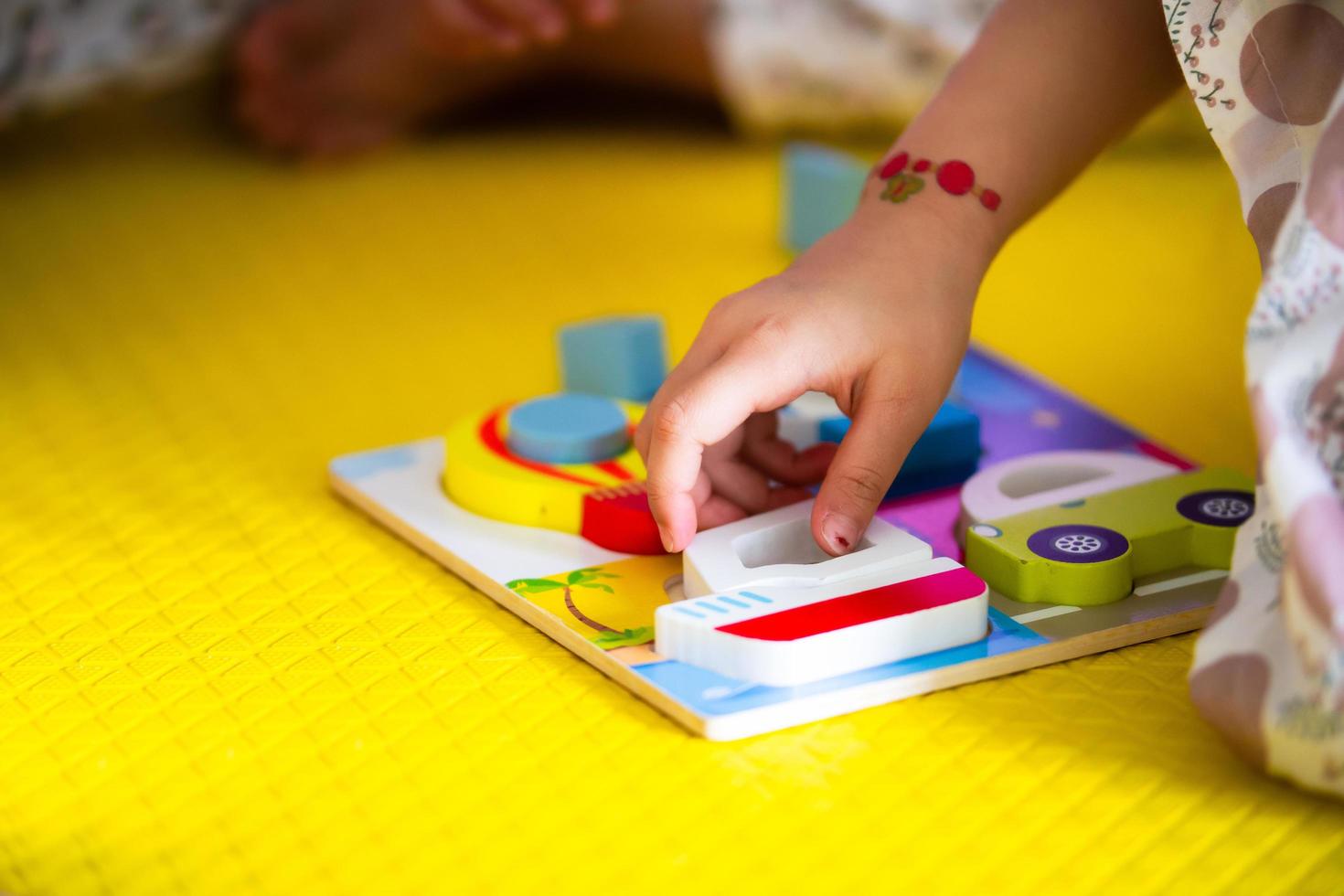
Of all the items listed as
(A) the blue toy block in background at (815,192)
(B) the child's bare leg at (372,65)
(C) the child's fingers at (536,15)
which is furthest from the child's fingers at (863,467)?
(B) the child's bare leg at (372,65)

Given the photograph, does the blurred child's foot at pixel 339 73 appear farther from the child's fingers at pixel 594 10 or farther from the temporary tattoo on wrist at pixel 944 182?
the temporary tattoo on wrist at pixel 944 182

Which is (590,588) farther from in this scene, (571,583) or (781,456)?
(781,456)

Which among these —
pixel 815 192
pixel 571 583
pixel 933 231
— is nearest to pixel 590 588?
pixel 571 583

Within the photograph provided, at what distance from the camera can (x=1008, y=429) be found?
78 cm

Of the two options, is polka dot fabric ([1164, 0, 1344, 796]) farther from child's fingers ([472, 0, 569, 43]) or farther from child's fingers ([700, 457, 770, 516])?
child's fingers ([472, 0, 569, 43])

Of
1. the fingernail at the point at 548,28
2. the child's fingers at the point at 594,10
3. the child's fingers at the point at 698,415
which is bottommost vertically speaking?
the child's fingers at the point at 698,415

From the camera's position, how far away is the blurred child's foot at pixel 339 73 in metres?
1.39

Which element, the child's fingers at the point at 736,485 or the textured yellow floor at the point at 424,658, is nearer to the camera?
the textured yellow floor at the point at 424,658

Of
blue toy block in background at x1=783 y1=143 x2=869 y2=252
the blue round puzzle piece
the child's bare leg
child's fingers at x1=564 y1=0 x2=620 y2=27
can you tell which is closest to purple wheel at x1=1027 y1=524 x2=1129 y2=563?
the blue round puzzle piece

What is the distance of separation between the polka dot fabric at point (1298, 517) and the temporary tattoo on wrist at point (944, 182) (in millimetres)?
148

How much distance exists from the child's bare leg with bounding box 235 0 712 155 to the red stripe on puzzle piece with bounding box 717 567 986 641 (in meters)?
0.88

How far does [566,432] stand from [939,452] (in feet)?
0.60

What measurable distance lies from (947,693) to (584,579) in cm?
16

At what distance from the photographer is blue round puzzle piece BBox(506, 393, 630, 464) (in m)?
0.71
